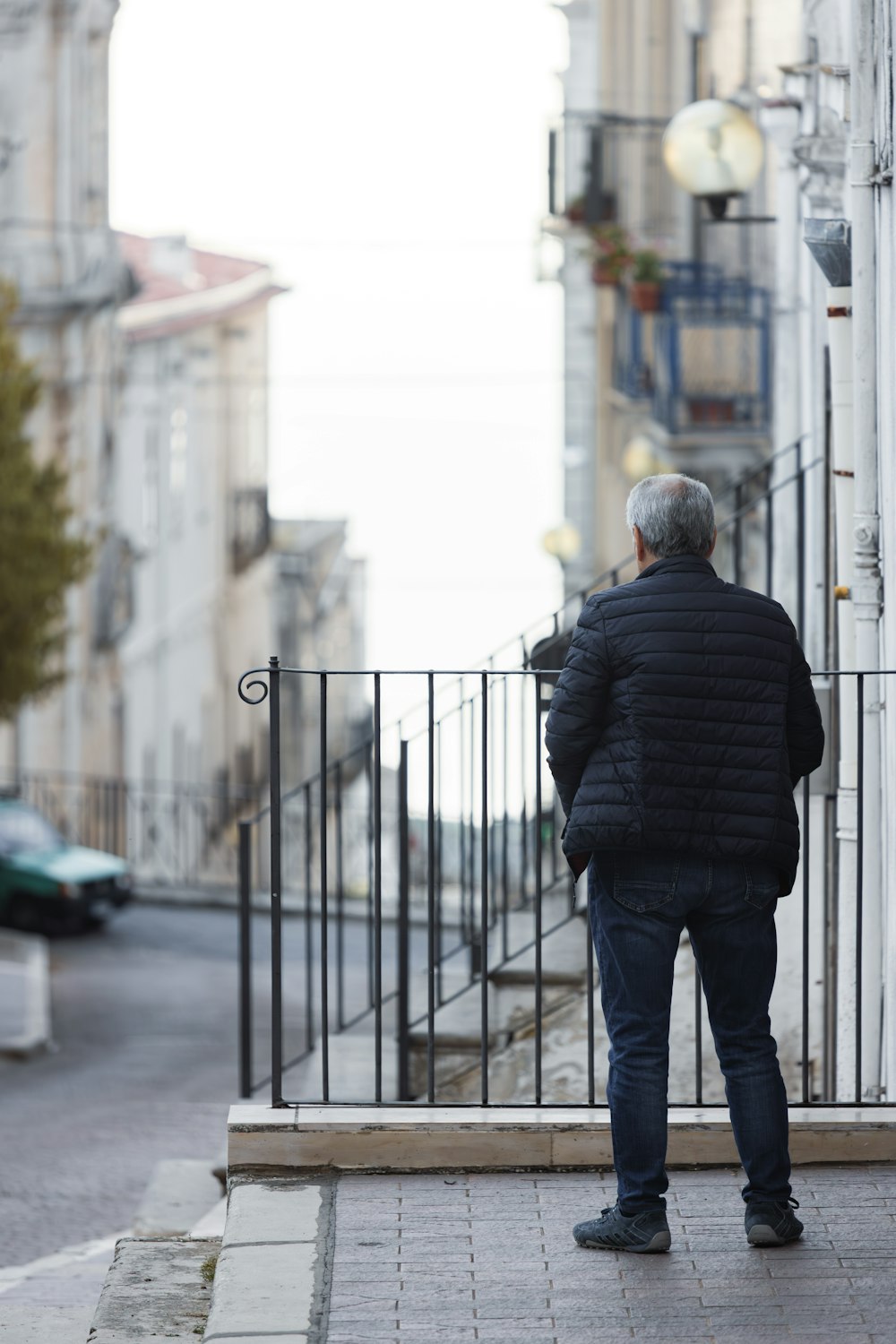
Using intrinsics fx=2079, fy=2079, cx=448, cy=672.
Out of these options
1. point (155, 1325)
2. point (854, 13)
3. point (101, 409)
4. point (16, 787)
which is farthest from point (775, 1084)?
point (101, 409)

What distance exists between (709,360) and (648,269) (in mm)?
1163

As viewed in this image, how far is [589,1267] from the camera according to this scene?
4598 mm

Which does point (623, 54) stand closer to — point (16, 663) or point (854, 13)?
point (16, 663)

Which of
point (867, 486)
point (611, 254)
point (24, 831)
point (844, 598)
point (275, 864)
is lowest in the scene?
point (24, 831)

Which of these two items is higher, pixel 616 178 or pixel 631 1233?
pixel 616 178

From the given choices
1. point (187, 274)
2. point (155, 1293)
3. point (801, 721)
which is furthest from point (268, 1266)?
point (187, 274)

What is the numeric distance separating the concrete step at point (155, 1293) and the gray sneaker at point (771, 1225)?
124 centimetres

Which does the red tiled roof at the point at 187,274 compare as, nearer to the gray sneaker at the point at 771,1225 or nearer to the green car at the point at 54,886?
the green car at the point at 54,886

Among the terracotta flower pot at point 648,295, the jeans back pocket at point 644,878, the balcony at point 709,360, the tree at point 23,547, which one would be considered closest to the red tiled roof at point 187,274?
the tree at point 23,547

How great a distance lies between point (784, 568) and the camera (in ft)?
32.7

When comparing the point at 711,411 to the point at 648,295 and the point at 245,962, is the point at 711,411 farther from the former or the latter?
the point at 245,962

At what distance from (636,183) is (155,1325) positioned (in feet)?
65.3

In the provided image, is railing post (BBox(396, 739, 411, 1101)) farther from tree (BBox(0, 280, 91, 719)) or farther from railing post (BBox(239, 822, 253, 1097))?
tree (BBox(0, 280, 91, 719))

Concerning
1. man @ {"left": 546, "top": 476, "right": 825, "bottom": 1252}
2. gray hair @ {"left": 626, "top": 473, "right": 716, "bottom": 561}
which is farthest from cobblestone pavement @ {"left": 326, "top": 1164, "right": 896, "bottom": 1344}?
gray hair @ {"left": 626, "top": 473, "right": 716, "bottom": 561}
